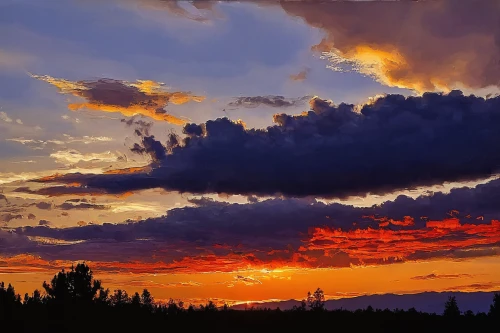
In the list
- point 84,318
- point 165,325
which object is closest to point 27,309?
point 84,318

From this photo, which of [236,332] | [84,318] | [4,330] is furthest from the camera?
[236,332]

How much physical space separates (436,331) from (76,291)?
341 ft

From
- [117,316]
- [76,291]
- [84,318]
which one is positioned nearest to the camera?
[84,318]

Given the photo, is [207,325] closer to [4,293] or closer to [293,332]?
[293,332]

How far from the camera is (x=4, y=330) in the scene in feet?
432

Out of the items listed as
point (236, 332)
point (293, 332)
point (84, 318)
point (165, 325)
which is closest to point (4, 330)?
point (84, 318)

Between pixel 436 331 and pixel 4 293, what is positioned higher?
pixel 4 293

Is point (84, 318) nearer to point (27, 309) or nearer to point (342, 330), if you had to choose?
point (27, 309)

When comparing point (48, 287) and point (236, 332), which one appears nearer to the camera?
point (48, 287)

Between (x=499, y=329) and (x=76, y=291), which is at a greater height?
(x=76, y=291)

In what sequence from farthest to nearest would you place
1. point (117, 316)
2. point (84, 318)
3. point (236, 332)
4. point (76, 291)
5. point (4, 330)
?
point (236, 332) < point (76, 291) < point (117, 316) < point (84, 318) < point (4, 330)

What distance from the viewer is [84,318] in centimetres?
14875

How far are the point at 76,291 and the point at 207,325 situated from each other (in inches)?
1705

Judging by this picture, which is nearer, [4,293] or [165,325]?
[4,293]
